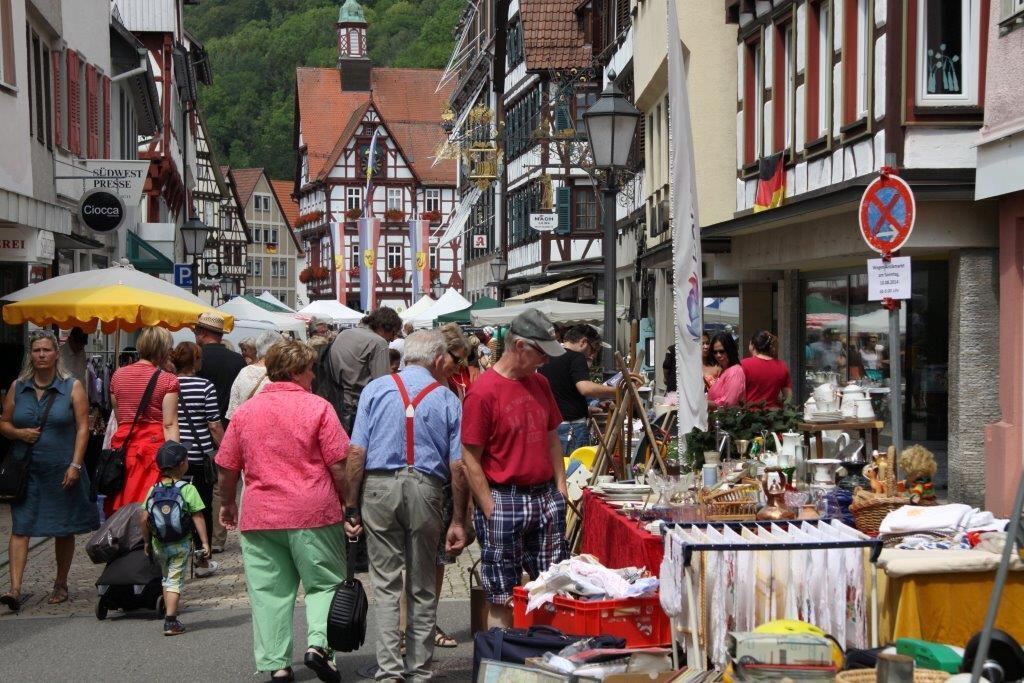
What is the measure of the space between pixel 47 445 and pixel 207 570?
2.14m

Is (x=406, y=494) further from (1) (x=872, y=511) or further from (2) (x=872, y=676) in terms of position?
(2) (x=872, y=676)

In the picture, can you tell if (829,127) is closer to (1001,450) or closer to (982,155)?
(982,155)

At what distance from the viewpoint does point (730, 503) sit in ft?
25.9

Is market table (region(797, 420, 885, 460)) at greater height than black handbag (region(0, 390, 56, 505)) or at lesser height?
greater

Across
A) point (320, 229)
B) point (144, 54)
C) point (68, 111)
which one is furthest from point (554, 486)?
point (320, 229)

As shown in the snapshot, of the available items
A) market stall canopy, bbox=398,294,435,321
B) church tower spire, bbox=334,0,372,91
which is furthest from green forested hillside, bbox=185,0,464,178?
market stall canopy, bbox=398,294,435,321

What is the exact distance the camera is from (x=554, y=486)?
8.03m

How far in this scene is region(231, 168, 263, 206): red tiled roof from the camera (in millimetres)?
100438

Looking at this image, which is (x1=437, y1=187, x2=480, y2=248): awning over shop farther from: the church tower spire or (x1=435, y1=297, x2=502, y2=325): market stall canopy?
the church tower spire

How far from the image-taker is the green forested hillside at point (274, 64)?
11756 centimetres

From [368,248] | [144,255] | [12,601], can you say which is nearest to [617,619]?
[12,601]

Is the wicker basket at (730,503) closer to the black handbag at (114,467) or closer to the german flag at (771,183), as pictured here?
the black handbag at (114,467)

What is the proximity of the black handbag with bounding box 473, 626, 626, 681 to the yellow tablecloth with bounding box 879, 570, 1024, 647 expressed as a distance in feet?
4.03

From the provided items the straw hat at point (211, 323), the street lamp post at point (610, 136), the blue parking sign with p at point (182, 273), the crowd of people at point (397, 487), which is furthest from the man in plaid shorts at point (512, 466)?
the blue parking sign with p at point (182, 273)
